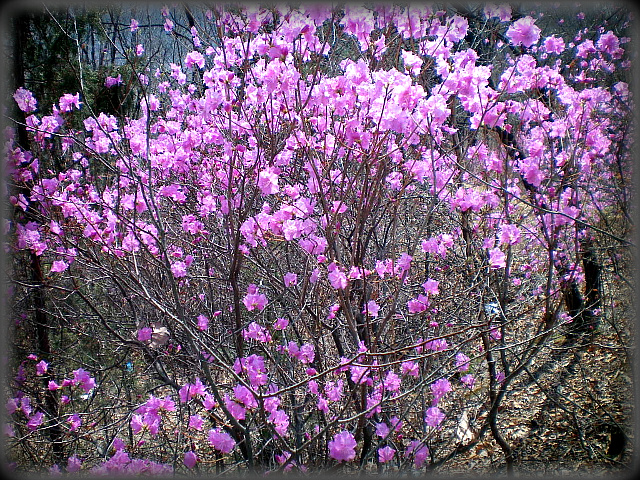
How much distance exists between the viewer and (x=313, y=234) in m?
2.48

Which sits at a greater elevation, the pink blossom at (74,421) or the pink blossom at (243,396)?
the pink blossom at (243,396)

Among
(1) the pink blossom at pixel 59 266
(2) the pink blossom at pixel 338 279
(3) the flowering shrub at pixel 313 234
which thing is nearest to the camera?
(2) the pink blossom at pixel 338 279

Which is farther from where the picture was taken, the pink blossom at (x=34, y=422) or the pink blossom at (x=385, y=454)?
the pink blossom at (x=34, y=422)

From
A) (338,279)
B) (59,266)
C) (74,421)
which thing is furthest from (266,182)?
(74,421)

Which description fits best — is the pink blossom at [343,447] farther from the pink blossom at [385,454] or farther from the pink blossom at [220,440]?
the pink blossom at [220,440]

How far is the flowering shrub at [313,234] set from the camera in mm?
2219

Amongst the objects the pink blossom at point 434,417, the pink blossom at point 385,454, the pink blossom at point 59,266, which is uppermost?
the pink blossom at point 59,266

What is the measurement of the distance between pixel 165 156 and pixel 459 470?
10.5ft

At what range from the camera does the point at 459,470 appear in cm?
344

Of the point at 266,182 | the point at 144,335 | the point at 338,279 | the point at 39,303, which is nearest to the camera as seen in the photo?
the point at 338,279

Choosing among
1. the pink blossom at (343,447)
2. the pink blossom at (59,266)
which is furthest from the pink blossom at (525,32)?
the pink blossom at (59,266)

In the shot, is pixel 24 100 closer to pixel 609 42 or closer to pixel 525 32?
pixel 525 32

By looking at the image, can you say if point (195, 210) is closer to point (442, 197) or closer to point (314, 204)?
point (314, 204)

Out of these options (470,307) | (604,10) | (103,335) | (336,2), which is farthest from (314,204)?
(604,10)
